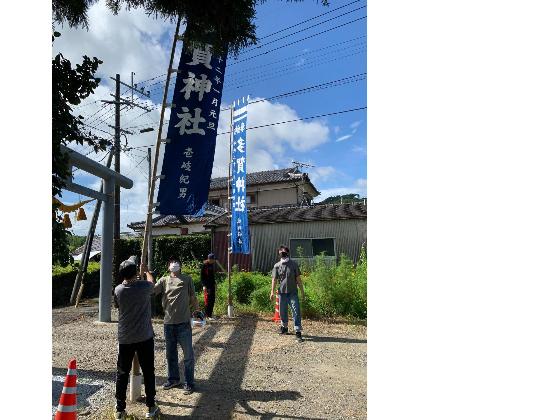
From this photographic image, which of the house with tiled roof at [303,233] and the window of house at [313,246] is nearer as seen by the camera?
the house with tiled roof at [303,233]

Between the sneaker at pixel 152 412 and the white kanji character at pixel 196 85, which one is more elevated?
the white kanji character at pixel 196 85

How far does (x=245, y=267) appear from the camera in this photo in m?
18.5

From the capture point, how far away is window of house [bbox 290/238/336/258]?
55.3 ft

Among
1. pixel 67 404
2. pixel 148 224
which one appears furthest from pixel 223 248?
pixel 67 404

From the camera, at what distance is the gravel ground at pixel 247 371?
13.5 ft

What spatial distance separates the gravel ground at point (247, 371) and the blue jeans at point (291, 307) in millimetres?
326

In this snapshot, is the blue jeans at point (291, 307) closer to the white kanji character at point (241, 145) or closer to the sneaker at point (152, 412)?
the sneaker at point (152, 412)

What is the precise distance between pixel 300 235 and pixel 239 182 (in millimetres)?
8680

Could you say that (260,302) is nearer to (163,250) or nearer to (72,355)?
(72,355)

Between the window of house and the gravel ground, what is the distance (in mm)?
8619

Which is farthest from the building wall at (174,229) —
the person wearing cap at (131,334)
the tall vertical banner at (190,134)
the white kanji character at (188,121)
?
the person wearing cap at (131,334)

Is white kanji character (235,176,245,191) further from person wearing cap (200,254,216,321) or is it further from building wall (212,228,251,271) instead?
building wall (212,228,251,271)
